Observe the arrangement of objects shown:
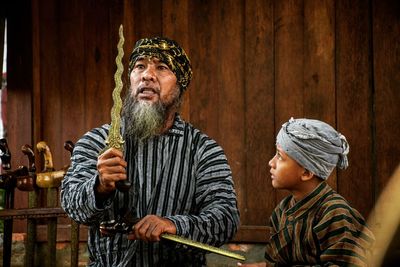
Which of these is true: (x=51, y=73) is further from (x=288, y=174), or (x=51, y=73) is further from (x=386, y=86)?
(x=288, y=174)


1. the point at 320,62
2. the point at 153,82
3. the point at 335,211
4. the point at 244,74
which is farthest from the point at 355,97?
the point at 335,211

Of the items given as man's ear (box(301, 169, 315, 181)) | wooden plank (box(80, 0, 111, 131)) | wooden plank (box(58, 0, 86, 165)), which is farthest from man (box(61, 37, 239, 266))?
wooden plank (box(58, 0, 86, 165))

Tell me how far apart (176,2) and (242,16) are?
23.3 inches

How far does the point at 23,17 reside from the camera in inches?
253

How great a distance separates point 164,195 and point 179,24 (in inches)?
99.8

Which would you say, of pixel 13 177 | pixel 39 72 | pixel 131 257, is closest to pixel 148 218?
pixel 131 257

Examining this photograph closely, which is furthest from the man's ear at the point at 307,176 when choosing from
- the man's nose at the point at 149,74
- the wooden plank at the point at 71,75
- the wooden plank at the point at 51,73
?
the wooden plank at the point at 51,73

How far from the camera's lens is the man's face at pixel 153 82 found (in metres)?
3.68

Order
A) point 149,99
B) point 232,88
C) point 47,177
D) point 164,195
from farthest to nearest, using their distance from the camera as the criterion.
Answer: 1. point 232,88
2. point 47,177
3. point 149,99
4. point 164,195

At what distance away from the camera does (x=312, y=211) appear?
3.29m

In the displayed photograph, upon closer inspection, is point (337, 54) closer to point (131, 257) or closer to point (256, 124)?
point (256, 124)

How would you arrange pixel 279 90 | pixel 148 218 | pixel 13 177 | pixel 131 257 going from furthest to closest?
pixel 279 90 < pixel 13 177 < pixel 131 257 < pixel 148 218

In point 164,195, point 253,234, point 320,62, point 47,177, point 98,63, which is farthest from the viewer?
point 98,63

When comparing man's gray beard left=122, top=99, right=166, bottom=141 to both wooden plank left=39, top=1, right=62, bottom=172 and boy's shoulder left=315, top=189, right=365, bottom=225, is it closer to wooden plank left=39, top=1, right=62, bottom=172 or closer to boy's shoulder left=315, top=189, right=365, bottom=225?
boy's shoulder left=315, top=189, right=365, bottom=225
